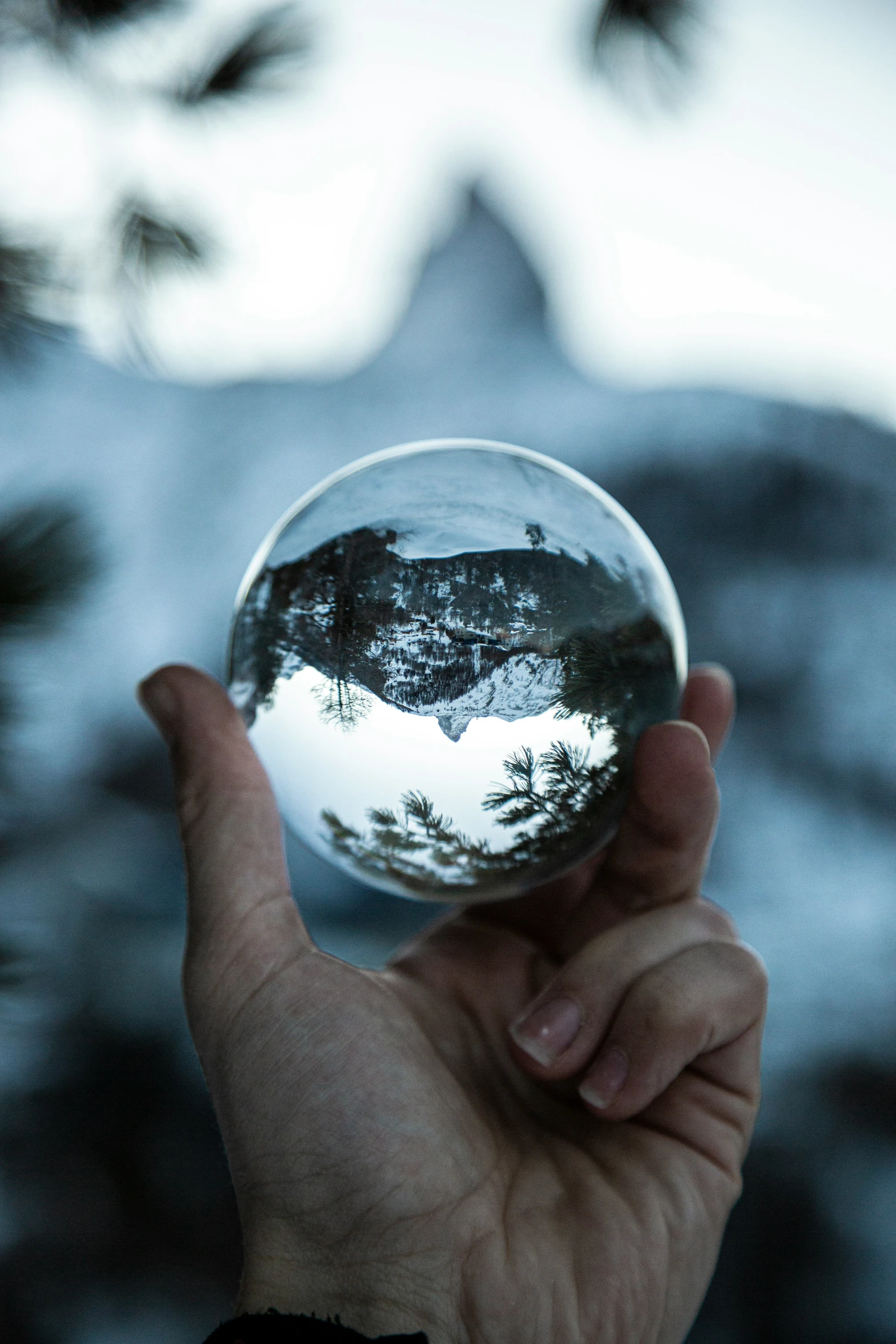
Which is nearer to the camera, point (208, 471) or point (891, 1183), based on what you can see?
point (891, 1183)

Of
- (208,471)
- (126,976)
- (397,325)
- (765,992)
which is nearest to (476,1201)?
(765,992)

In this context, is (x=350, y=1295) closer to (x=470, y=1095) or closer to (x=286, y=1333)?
(x=286, y=1333)

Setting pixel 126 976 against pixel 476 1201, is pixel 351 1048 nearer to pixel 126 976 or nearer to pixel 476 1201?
pixel 476 1201

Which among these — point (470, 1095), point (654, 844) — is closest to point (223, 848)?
point (470, 1095)

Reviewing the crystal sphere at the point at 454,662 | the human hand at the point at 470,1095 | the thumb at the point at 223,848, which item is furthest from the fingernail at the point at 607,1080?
the thumb at the point at 223,848

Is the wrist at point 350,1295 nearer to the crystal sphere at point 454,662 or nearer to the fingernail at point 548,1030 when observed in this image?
the fingernail at point 548,1030

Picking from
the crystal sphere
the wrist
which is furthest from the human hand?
the crystal sphere
